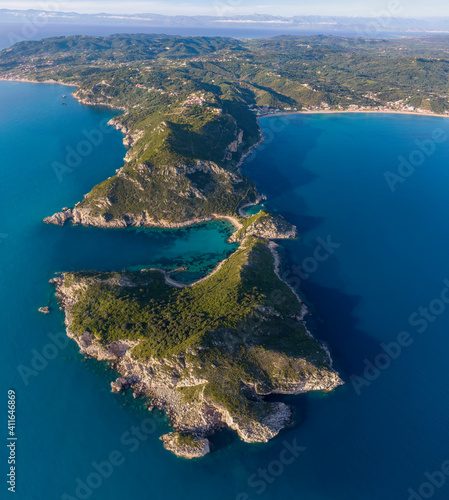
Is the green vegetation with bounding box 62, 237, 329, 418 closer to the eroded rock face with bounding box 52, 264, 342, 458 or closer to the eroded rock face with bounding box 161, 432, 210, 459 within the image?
the eroded rock face with bounding box 52, 264, 342, 458

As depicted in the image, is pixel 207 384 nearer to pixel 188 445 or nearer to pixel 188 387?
pixel 188 387

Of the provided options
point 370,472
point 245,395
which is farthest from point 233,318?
point 370,472

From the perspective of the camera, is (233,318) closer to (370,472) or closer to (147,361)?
(147,361)

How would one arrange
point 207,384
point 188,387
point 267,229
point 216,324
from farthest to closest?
point 267,229, point 216,324, point 188,387, point 207,384

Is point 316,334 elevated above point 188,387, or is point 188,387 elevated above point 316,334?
point 316,334

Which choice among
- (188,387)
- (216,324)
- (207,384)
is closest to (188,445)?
(188,387)

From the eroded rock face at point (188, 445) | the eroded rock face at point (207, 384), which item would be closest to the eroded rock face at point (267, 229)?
the eroded rock face at point (207, 384)

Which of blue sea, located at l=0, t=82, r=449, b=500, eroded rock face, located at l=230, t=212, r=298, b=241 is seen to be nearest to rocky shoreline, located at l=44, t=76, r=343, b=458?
blue sea, located at l=0, t=82, r=449, b=500

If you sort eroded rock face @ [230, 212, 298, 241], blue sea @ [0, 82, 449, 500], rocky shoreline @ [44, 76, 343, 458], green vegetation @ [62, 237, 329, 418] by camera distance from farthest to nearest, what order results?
eroded rock face @ [230, 212, 298, 241]
green vegetation @ [62, 237, 329, 418]
rocky shoreline @ [44, 76, 343, 458]
blue sea @ [0, 82, 449, 500]

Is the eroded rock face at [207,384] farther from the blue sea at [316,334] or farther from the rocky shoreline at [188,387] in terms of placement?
the blue sea at [316,334]
